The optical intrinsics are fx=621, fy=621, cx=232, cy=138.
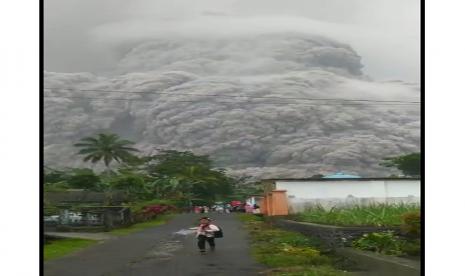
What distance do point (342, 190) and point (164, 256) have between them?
4.83 feet

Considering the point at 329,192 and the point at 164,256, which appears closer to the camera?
the point at 164,256

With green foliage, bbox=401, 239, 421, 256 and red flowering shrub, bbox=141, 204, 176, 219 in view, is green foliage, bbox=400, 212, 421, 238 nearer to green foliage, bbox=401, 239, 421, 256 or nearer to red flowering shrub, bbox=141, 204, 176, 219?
green foliage, bbox=401, 239, 421, 256

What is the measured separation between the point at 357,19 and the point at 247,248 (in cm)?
199

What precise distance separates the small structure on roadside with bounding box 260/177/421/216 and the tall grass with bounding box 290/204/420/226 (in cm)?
4

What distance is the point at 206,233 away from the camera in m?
4.81

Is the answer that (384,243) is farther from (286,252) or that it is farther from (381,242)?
(286,252)

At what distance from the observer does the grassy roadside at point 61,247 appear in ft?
15.2

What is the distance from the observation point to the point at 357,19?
4.89m

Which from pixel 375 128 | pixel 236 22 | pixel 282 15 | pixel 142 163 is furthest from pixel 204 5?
pixel 375 128

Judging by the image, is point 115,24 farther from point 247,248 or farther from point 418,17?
point 418,17

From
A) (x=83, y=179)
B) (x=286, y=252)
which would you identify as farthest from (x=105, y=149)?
(x=286, y=252)

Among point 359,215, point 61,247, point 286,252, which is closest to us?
point 61,247

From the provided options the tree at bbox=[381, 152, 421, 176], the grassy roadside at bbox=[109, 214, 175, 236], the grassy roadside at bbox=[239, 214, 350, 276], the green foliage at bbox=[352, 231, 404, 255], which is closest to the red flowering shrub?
the grassy roadside at bbox=[109, 214, 175, 236]

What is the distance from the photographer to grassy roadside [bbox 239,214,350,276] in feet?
15.4
